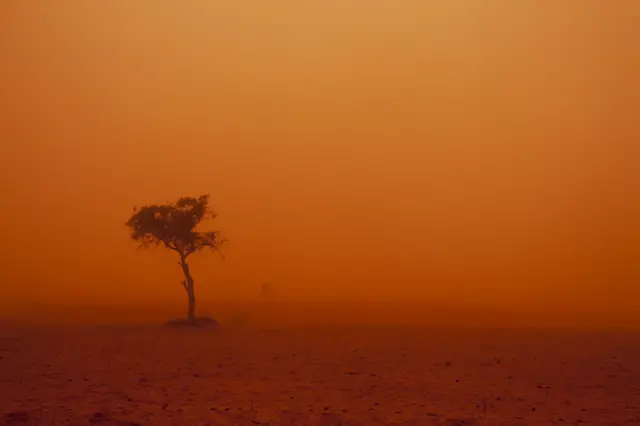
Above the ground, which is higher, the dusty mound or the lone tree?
the lone tree

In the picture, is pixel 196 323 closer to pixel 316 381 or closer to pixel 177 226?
pixel 177 226

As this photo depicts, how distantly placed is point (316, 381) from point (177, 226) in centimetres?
2724

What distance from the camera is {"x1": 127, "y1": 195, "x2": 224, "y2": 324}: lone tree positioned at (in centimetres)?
4353

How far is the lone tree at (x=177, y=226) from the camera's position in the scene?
4353 centimetres

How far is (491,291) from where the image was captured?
128375 millimetres

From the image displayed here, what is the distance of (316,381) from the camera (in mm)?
19125

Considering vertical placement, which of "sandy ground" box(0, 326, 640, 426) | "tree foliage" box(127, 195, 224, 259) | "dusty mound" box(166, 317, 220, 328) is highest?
"tree foliage" box(127, 195, 224, 259)

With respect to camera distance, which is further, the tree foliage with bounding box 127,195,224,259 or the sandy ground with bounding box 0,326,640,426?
the tree foliage with bounding box 127,195,224,259

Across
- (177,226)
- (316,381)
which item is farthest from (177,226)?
(316,381)

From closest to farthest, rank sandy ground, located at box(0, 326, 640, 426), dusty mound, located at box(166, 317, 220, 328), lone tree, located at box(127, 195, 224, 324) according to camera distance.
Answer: sandy ground, located at box(0, 326, 640, 426)
dusty mound, located at box(166, 317, 220, 328)
lone tree, located at box(127, 195, 224, 324)

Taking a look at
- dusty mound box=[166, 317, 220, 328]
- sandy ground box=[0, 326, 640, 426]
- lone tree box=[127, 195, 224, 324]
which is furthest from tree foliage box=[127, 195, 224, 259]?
sandy ground box=[0, 326, 640, 426]

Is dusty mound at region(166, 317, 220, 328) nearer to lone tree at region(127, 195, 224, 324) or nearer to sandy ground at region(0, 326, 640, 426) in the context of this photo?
lone tree at region(127, 195, 224, 324)

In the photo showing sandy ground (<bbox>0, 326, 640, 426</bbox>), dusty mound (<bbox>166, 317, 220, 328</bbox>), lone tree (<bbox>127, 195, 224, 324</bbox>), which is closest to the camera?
sandy ground (<bbox>0, 326, 640, 426</bbox>)

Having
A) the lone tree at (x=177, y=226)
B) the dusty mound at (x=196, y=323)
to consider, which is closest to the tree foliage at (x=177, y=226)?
the lone tree at (x=177, y=226)
